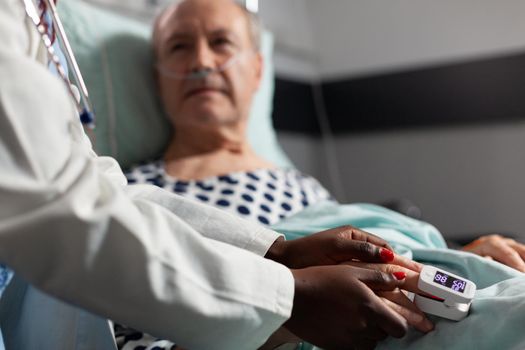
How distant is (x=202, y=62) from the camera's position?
1.34 metres

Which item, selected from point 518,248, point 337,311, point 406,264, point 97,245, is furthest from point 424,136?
point 97,245

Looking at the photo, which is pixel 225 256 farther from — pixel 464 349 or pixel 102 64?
pixel 102 64

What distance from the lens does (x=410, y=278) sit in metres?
0.66

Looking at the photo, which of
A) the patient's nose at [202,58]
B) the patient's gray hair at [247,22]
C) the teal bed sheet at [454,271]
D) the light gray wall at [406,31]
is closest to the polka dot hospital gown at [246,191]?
the teal bed sheet at [454,271]

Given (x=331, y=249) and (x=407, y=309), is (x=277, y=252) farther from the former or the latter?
(x=407, y=309)

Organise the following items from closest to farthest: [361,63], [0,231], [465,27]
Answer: [0,231], [465,27], [361,63]

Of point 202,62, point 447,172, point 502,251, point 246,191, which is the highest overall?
point 202,62

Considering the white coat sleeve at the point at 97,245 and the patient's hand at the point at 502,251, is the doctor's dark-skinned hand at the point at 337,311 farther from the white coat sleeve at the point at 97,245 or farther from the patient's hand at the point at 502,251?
the patient's hand at the point at 502,251

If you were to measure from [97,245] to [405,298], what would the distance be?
1.22 feet

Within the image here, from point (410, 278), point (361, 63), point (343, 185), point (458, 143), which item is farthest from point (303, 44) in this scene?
point (410, 278)

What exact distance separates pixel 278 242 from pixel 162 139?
81 centimetres

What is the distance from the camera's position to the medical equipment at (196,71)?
134cm

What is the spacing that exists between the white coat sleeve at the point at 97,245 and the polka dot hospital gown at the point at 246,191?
576mm

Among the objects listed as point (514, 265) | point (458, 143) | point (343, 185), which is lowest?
point (343, 185)
